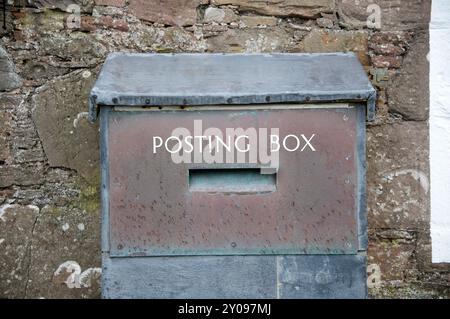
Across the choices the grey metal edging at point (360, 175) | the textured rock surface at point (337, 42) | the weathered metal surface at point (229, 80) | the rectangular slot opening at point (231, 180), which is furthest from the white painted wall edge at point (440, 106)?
the rectangular slot opening at point (231, 180)

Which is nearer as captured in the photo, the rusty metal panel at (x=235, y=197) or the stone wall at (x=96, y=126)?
the rusty metal panel at (x=235, y=197)

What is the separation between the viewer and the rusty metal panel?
6.09 ft

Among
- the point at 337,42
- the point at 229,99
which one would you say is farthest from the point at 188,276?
the point at 337,42

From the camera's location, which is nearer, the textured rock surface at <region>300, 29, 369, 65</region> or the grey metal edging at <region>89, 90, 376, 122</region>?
the grey metal edging at <region>89, 90, 376, 122</region>

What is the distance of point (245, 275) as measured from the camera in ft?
6.18

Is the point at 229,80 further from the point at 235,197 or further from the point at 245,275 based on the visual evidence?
the point at 245,275

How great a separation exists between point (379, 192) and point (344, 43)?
70cm

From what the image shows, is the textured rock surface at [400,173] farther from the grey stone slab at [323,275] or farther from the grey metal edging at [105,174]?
the grey metal edging at [105,174]

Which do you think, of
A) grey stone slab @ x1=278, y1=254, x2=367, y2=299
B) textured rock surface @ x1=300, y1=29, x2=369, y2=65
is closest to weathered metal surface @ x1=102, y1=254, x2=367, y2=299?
grey stone slab @ x1=278, y1=254, x2=367, y2=299

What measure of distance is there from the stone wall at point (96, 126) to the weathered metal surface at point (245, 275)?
0.64 metres

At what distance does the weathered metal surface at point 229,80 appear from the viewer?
1835mm

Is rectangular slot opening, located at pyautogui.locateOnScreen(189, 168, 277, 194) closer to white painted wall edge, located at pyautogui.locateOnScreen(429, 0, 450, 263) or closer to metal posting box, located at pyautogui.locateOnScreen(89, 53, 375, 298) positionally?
metal posting box, located at pyautogui.locateOnScreen(89, 53, 375, 298)

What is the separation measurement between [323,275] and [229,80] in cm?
77
